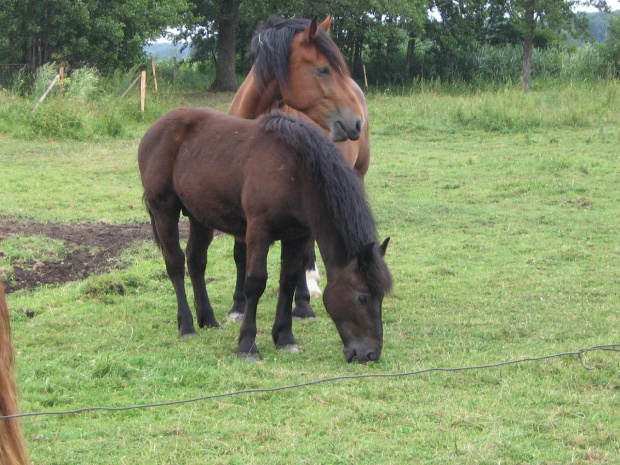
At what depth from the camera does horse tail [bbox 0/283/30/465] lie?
250cm

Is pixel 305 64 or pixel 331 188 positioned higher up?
pixel 305 64

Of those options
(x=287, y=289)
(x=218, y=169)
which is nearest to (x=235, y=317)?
(x=287, y=289)

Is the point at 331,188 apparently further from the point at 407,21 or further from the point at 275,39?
the point at 407,21

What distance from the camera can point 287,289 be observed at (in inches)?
233

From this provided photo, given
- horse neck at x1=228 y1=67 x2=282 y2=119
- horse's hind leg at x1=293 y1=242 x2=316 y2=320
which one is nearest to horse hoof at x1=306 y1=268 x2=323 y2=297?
horse's hind leg at x1=293 y1=242 x2=316 y2=320

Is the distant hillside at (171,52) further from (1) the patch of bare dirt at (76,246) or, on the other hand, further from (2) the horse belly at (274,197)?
(2) the horse belly at (274,197)

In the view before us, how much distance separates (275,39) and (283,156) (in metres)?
1.42

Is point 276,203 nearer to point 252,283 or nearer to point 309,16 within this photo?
point 252,283

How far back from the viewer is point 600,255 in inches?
346

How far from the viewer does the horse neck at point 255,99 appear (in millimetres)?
6711

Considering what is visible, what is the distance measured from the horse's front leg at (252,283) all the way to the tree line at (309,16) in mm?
20328

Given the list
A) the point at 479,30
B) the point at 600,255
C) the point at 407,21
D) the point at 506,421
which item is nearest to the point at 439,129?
the point at 600,255

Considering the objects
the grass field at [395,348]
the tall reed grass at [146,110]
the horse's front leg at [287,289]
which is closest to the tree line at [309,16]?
the tall reed grass at [146,110]

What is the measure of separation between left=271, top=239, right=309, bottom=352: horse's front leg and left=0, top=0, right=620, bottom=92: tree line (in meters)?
20.2
